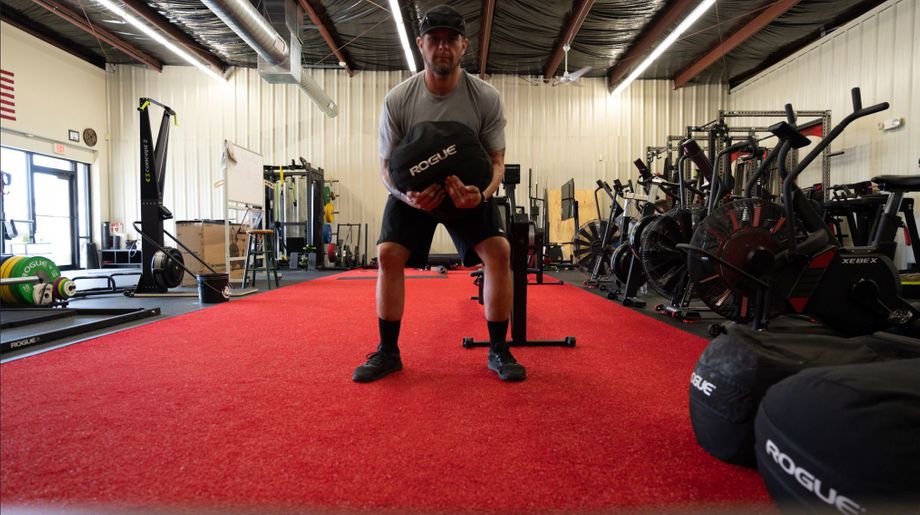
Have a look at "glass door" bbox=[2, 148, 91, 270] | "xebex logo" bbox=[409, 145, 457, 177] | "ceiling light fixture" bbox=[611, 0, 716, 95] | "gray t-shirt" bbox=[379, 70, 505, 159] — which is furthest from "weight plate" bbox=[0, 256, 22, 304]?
"ceiling light fixture" bbox=[611, 0, 716, 95]

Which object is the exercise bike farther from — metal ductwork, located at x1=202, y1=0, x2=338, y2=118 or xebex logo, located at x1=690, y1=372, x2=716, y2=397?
metal ductwork, located at x1=202, y1=0, x2=338, y2=118

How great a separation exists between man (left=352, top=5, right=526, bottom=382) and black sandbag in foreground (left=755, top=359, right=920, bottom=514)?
0.85 meters

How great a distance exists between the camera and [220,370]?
1536mm

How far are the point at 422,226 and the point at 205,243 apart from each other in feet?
14.2

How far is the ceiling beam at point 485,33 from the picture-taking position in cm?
582

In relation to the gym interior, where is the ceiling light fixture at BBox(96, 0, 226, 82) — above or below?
above

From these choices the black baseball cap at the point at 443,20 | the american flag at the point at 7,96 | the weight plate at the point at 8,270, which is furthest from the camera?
the weight plate at the point at 8,270

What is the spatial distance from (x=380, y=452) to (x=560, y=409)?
0.54 metres

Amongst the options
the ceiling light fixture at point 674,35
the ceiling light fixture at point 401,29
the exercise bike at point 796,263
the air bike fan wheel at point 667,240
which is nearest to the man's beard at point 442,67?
the exercise bike at point 796,263

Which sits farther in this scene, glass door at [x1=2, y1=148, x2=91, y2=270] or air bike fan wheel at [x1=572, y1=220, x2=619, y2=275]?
air bike fan wheel at [x1=572, y1=220, x2=619, y2=275]

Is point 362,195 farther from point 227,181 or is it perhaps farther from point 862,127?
point 862,127

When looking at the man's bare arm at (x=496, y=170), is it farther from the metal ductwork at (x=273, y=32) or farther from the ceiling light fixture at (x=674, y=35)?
the ceiling light fixture at (x=674, y=35)

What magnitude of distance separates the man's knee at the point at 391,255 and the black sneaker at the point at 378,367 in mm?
333

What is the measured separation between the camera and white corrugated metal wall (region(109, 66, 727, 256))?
830 cm
